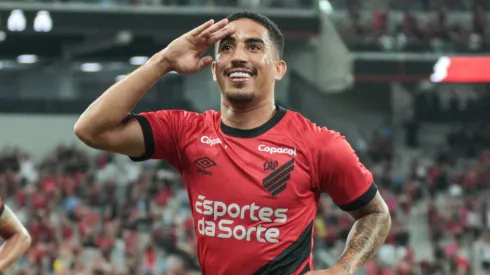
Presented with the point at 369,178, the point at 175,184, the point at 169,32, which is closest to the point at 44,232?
the point at 175,184

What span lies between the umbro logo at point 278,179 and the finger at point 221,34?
636 millimetres

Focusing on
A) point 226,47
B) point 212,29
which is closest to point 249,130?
point 226,47

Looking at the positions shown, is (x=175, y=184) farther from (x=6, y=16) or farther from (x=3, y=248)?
(x=3, y=248)

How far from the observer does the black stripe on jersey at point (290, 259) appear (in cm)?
454

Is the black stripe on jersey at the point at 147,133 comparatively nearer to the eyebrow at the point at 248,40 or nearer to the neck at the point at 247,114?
the neck at the point at 247,114

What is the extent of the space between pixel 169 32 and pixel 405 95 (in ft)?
24.7

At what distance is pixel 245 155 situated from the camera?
4.67 m

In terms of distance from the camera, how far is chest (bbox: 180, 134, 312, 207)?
4.57 meters

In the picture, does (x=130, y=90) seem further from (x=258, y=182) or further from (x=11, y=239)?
(x=11, y=239)

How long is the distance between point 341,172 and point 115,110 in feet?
3.44

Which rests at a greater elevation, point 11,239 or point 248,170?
point 248,170

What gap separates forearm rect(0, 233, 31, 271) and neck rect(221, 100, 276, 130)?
2.24 m

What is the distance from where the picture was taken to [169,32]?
82.3 feet

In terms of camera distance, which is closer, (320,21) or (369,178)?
(369,178)
